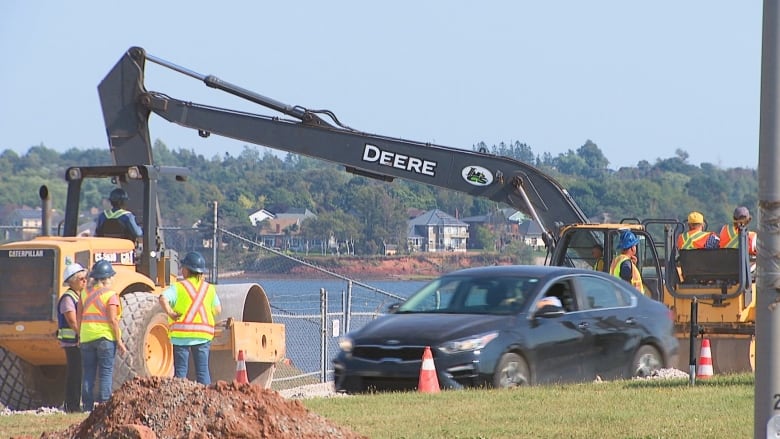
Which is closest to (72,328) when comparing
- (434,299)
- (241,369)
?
(241,369)

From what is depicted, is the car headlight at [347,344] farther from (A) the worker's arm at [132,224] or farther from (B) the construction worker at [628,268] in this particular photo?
(B) the construction worker at [628,268]

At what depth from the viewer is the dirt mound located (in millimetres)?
9547

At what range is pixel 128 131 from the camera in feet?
71.7

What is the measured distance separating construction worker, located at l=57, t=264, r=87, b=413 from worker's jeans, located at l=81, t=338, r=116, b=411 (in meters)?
0.41

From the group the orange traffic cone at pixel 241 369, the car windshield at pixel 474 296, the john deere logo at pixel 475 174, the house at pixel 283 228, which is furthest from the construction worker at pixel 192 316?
the house at pixel 283 228

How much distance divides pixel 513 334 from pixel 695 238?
19.4ft

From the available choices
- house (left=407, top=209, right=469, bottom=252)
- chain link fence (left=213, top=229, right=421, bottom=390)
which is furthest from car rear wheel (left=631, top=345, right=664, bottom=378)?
house (left=407, top=209, right=469, bottom=252)

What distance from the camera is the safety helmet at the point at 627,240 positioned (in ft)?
67.4

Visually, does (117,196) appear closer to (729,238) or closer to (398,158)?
(398,158)

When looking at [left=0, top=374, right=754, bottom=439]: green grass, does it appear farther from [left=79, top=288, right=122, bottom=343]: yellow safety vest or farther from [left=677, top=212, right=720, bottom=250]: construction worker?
[left=677, top=212, right=720, bottom=250]: construction worker

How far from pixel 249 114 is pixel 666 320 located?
850 centimetres

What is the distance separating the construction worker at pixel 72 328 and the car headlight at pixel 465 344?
4.01 metres

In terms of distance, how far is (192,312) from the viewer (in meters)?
15.5

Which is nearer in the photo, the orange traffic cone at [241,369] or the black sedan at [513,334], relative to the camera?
the black sedan at [513,334]
